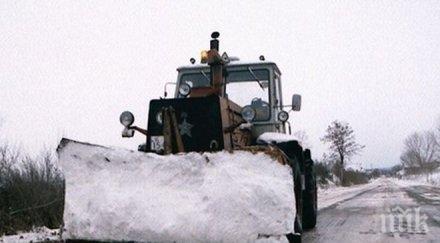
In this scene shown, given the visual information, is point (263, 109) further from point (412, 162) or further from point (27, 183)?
point (412, 162)

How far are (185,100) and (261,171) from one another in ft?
5.44

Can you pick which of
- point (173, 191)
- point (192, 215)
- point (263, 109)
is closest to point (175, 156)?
point (173, 191)

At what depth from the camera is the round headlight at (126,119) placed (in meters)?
6.50

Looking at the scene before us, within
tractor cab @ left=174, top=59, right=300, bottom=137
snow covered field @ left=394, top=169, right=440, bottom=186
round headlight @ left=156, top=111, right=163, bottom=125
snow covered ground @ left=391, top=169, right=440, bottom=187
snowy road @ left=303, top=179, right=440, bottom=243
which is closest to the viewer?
round headlight @ left=156, top=111, right=163, bottom=125

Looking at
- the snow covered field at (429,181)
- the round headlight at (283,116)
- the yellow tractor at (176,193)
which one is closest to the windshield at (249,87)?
the round headlight at (283,116)

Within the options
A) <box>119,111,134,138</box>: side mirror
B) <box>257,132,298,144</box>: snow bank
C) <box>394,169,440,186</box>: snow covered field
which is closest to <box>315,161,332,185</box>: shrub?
<box>394,169,440,186</box>: snow covered field

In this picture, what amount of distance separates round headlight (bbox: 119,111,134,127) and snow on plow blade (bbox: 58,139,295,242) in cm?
138

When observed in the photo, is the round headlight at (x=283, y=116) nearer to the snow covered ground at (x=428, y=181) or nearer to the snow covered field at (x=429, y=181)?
the snow covered ground at (x=428, y=181)

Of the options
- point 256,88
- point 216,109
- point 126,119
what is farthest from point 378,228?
point 126,119

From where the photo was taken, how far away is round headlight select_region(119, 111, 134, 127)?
6.50m

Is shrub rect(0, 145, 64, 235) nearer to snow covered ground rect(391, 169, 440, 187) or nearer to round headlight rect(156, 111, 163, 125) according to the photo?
round headlight rect(156, 111, 163, 125)

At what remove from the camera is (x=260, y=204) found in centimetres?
451

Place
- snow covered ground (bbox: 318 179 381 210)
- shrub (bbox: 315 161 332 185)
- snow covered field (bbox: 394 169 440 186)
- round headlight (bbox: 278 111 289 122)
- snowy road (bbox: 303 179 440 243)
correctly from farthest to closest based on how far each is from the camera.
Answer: snow covered field (bbox: 394 169 440 186), shrub (bbox: 315 161 332 185), snow covered ground (bbox: 318 179 381 210), round headlight (bbox: 278 111 289 122), snowy road (bbox: 303 179 440 243)

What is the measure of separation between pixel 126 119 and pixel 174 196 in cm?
207
